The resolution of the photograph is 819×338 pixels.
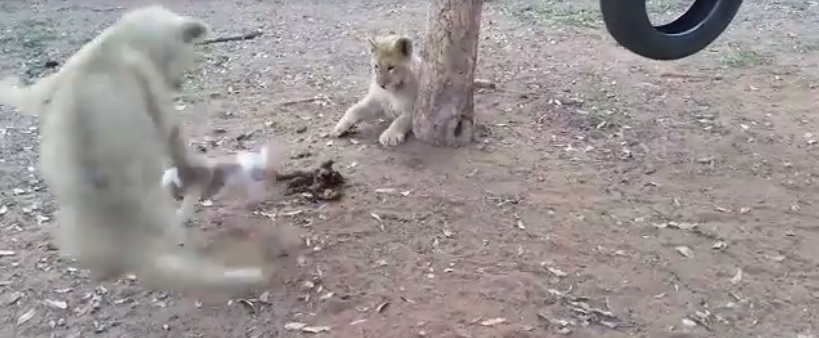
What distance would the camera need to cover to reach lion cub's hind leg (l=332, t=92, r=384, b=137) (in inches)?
140

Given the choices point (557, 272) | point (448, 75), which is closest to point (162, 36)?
point (557, 272)

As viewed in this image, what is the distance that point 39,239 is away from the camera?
269 centimetres

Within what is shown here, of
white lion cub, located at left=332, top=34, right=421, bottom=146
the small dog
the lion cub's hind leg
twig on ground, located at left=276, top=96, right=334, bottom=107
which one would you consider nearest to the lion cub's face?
white lion cub, located at left=332, top=34, right=421, bottom=146

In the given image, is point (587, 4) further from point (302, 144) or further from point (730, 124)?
point (302, 144)

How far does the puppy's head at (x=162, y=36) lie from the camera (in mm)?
2123

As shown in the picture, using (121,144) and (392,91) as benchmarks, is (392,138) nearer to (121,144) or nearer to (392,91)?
(392,91)

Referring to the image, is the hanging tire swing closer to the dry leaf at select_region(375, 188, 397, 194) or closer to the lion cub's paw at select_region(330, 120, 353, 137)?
the dry leaf at select_region(375, 188, 397, 194)

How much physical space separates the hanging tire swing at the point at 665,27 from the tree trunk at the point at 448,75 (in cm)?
106

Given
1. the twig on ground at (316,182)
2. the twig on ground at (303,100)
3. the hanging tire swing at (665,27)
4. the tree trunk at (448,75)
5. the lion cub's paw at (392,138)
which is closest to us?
the hanging tire swing at (665,27)

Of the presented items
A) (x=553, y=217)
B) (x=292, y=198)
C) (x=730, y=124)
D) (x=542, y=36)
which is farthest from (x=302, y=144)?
(x=542, y=36)

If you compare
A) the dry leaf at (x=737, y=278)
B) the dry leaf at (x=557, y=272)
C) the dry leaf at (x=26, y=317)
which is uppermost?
the dry leaf at (x=737, y=278)

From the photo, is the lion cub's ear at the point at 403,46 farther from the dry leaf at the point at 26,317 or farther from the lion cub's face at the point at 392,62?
the dry leaf at the point at 26,317

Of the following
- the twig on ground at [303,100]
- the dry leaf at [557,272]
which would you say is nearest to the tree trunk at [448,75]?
the twig on ground at [303,100]

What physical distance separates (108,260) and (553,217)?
1465mm
